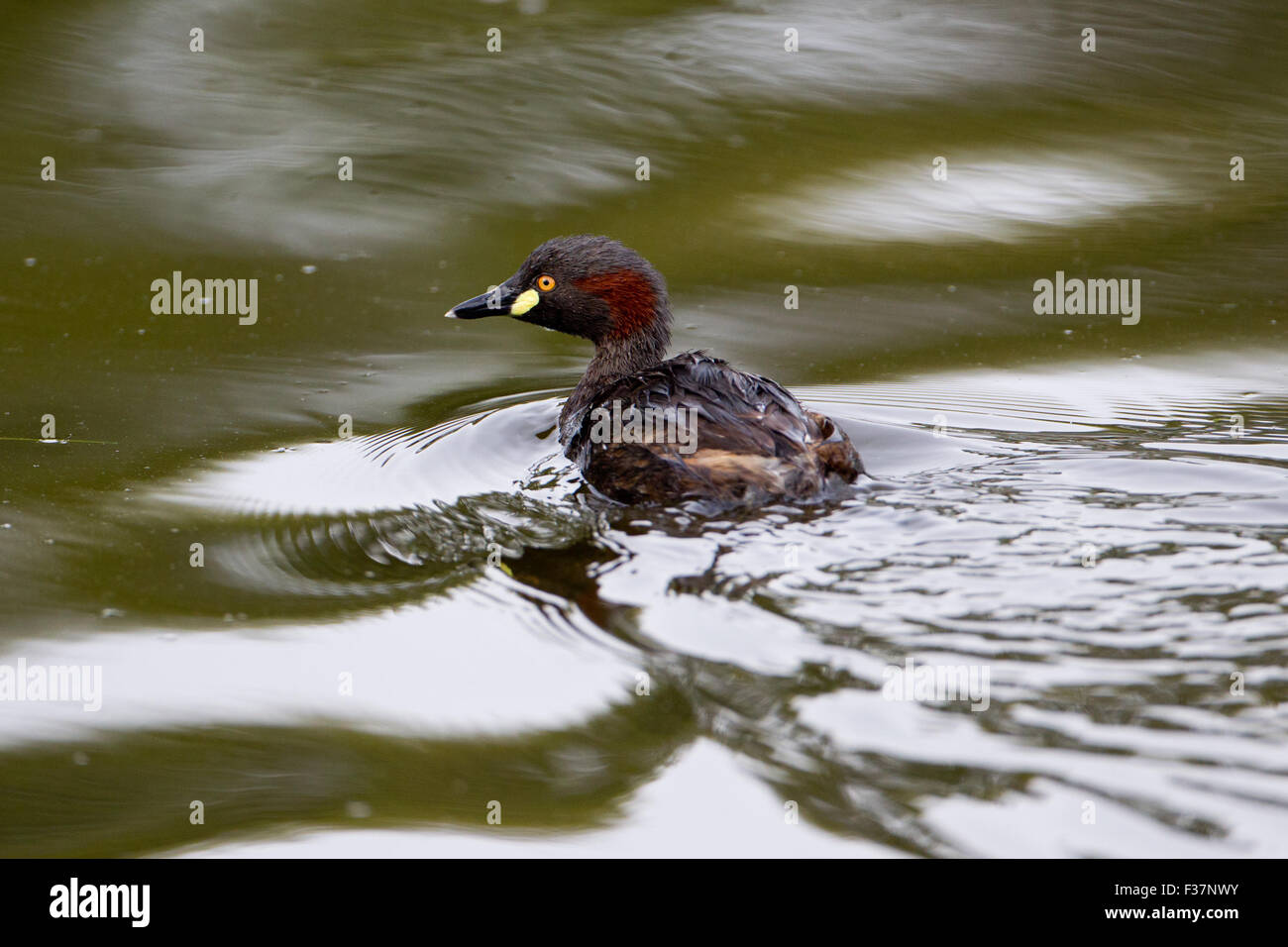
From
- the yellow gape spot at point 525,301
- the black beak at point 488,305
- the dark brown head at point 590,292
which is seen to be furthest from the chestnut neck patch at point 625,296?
the black beak at point 488,305

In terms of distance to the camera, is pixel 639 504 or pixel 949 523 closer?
pixel 949 523

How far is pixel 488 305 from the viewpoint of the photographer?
5391mm

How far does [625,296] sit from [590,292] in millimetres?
138

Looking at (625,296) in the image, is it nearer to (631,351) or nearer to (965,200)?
(631,351)

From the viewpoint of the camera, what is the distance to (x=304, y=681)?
319cm

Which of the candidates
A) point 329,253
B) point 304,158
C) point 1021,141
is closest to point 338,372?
point 329,253

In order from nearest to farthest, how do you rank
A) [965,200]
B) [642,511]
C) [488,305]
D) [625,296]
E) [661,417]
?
1. [642,511]
2. [661,417]
3. [488,305]
4. [625,296]
5. [965,200]

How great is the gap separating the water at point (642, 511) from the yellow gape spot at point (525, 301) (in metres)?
0.26

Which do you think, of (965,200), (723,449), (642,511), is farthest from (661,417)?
(965,200)

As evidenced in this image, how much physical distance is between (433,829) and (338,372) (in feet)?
9.58

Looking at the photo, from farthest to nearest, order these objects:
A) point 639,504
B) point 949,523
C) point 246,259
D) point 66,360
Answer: point 246,259
point 66,360
point 639,504
point 949,523

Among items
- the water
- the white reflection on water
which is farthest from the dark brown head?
the white reflection on water
